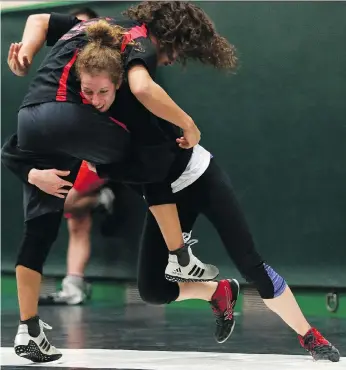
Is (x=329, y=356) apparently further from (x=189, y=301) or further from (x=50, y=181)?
(x=189, y=301)

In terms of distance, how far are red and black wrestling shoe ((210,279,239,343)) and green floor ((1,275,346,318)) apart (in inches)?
68.2

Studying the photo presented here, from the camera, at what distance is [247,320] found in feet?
19.5

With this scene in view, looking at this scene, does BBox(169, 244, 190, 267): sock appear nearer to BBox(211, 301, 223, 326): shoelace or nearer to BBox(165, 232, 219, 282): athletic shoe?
BBox(165, 232, 219, 282): athletic shoe

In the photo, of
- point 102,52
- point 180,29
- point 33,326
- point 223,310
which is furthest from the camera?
point 223,310

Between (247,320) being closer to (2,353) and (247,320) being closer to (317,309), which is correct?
(317,309)

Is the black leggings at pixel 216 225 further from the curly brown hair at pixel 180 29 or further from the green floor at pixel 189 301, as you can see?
the green floor at pixel 189 301

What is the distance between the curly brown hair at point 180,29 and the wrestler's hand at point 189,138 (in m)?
0.36

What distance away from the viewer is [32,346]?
4133mm

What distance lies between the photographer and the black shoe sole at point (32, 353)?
4109mm

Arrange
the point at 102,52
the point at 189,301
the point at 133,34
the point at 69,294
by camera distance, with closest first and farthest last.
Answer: the point at 102,52, the point at 133,34, the point at 189,301, the point at 69,294

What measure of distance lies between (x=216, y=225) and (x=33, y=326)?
871 mm

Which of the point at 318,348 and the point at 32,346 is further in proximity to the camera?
the point at 318,348

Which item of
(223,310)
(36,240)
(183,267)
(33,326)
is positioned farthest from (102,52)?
(223,310)

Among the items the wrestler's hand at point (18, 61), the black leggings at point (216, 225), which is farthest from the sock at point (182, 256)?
the wrestler's hand at point (18, 61)
